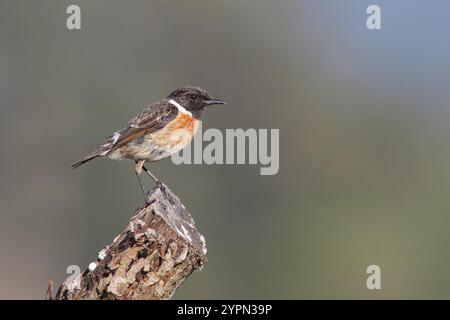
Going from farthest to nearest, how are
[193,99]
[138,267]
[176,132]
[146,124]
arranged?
[193,99]
[176,132]
[146,124]
[138,267]

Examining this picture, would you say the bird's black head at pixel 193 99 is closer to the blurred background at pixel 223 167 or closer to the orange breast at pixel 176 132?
the orange breast at pixel 176 132

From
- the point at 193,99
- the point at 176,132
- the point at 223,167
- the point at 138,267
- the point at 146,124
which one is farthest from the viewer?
the point at 223,167

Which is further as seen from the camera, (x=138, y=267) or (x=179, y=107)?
(x=179, y=107)

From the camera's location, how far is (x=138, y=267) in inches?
239

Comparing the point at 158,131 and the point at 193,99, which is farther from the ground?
the point at 193,99

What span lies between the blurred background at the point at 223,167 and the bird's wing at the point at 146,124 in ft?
33.7

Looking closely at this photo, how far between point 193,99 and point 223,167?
15462 mm

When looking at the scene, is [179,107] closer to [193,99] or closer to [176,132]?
[193,99]

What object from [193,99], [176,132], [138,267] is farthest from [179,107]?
[138,267]

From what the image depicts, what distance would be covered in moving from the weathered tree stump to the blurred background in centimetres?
1277

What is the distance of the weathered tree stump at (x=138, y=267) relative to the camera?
6.07 meters

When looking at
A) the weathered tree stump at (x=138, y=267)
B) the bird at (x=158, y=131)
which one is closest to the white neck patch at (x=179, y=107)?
the bird at (x=158, y=131)

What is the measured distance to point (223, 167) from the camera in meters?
24.6

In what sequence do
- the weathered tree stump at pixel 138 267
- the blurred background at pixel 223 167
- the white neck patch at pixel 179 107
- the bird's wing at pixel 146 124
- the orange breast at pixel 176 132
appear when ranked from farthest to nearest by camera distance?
1. the blurred background at pixel 223 167
2. the white neck patch at pixel 179 107
3. the orange breast at pixel 176 132
4. the bird's wing at pixel 146 124
5. the weathered tree stump at pixel 138 267
